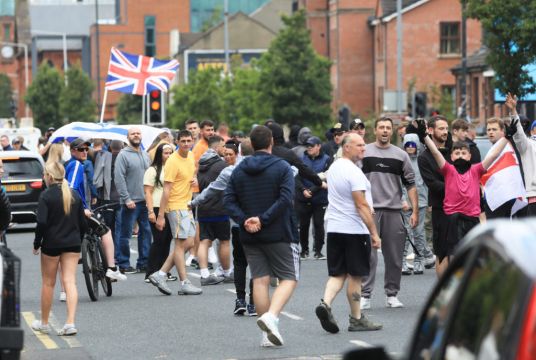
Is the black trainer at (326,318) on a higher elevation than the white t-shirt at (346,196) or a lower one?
lower

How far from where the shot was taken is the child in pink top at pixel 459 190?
1323 centimetres

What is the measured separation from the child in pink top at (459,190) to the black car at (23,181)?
639 inches

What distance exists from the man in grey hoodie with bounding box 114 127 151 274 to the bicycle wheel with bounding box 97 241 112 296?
289 cm

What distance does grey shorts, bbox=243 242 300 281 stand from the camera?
36.9ft

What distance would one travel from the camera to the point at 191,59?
4781 inches

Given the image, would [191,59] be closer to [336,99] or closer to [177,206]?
[336,99]

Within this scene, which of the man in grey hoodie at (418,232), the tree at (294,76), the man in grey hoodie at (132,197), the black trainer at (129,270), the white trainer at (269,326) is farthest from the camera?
the tree at (294,76)

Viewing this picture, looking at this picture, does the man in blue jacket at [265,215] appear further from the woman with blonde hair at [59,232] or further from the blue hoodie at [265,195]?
the woman with blonde hair at [59,232]

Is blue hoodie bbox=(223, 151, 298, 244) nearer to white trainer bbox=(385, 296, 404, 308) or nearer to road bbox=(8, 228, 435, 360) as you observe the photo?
road bbox=(8, 228, 435, 360)

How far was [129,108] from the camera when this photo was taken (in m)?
114

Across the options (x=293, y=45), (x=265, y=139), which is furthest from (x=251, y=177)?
(x=293, y=45)

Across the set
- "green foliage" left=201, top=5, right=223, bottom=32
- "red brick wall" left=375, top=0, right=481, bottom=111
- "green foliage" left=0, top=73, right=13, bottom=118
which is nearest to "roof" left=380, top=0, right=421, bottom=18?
"red brick wall" left=375, top=0, right=481, bottom=111

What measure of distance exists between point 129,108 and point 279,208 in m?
103

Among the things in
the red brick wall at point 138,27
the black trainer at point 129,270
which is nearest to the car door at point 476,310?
the black trainer at point 129,270
